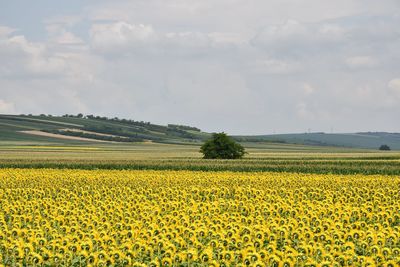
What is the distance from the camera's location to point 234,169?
154 feet

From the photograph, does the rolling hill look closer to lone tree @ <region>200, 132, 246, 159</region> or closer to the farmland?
lone tree @ <region>200, 132, 246, 159</region>

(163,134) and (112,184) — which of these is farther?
(163,134)

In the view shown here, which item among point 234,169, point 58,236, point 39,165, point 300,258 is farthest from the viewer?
point 39,165

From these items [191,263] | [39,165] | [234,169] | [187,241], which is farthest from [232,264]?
[39,165]

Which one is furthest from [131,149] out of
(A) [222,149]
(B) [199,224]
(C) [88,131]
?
(B) [199,224]

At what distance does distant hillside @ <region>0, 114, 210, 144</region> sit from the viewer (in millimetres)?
135625

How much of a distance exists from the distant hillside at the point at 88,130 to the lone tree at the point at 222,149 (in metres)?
65.9

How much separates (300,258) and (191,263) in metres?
2.07

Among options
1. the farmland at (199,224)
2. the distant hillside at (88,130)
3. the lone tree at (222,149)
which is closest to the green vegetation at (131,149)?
the distant hillside at (88,130)

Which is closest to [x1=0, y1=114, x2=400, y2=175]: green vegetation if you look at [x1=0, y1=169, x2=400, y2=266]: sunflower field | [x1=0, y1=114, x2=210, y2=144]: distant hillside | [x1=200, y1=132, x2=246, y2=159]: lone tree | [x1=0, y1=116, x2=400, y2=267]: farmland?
[x1=0, y1=114, x2=210, y2=144]: distant hillside

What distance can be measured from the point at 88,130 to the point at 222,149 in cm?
8752

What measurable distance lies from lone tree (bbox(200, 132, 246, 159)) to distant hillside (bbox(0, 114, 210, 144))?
6592cm

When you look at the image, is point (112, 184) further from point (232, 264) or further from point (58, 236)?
point (232, 264)

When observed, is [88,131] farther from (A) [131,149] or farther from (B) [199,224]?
(B) [199,224]
